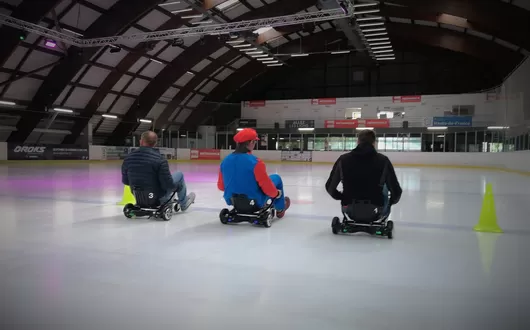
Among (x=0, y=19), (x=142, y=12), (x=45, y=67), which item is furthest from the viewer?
(x=45, y=67)

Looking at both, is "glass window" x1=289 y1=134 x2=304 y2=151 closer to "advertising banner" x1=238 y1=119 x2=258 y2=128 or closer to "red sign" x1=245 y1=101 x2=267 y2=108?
"advertising banner" x1=238 y1=119 x2=258 y2=128

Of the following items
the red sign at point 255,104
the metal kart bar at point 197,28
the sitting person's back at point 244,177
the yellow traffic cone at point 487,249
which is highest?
the metal kart bar at point 197,28

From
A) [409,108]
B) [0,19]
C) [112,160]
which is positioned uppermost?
[0,19]

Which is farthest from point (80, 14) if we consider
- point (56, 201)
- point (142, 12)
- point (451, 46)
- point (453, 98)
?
point (453, 98)

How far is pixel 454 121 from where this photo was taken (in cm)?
3005

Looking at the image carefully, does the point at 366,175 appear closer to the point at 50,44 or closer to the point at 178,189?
the point at 178,189

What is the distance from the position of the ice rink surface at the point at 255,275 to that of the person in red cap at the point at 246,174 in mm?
488

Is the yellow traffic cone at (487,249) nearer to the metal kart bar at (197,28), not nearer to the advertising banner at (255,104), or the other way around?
the metal kart bar at (197,28)

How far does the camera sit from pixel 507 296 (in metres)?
2.72

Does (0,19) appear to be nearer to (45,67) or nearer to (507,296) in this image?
(45,67)

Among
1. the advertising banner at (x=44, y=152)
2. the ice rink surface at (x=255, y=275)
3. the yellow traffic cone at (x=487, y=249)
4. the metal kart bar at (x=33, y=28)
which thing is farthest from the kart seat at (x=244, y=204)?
the advertising banner at (x=44, y=152)

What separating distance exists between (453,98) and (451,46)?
503cm

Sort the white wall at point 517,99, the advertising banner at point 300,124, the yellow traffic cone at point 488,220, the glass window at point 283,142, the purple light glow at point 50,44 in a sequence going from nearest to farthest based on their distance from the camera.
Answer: the yellow traffic cone at point 488,220 → the white wall at point 517,99 → the purple light glow at point 50,44 → the advertising banner at point 300,124 → the glass window at point 283,142

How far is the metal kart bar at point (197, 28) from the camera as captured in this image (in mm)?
17578
